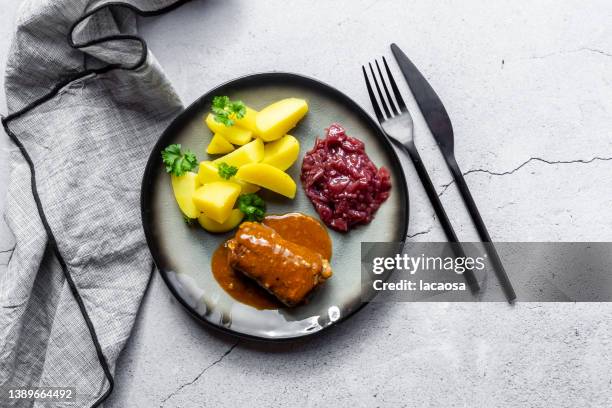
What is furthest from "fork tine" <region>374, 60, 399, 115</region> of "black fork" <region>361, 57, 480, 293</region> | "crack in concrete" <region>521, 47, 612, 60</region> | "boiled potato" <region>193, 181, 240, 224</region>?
"boiled potato" <region>193, 181, 240, 224</region>

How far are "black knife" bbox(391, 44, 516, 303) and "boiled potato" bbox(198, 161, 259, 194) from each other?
0.90m

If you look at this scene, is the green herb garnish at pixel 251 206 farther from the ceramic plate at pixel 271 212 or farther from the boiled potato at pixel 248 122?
the boiled potato at pixel 248 122

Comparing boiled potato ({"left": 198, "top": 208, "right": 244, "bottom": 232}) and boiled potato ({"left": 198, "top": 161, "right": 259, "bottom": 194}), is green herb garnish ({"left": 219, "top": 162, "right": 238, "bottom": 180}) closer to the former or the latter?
boiled potato ({"left": 198, "top": 161, "right": 259, "bottom": 194})

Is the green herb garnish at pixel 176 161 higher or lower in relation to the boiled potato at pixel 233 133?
lower

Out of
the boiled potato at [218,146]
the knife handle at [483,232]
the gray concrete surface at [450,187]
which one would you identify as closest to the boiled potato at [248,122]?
the boiled potato at [218,146]

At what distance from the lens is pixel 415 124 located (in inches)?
109

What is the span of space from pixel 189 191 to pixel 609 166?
1.99 metres

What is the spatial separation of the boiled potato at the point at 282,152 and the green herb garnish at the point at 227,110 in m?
0.19

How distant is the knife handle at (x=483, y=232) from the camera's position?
2668 mm

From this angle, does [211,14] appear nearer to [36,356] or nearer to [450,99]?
[450,99]

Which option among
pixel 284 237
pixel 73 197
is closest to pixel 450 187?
pixel 284 237

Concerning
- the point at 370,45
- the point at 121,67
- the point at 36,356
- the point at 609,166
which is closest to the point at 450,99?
the point at 370,45

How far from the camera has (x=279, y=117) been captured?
2559 mm

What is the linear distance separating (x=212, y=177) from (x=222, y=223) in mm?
208
